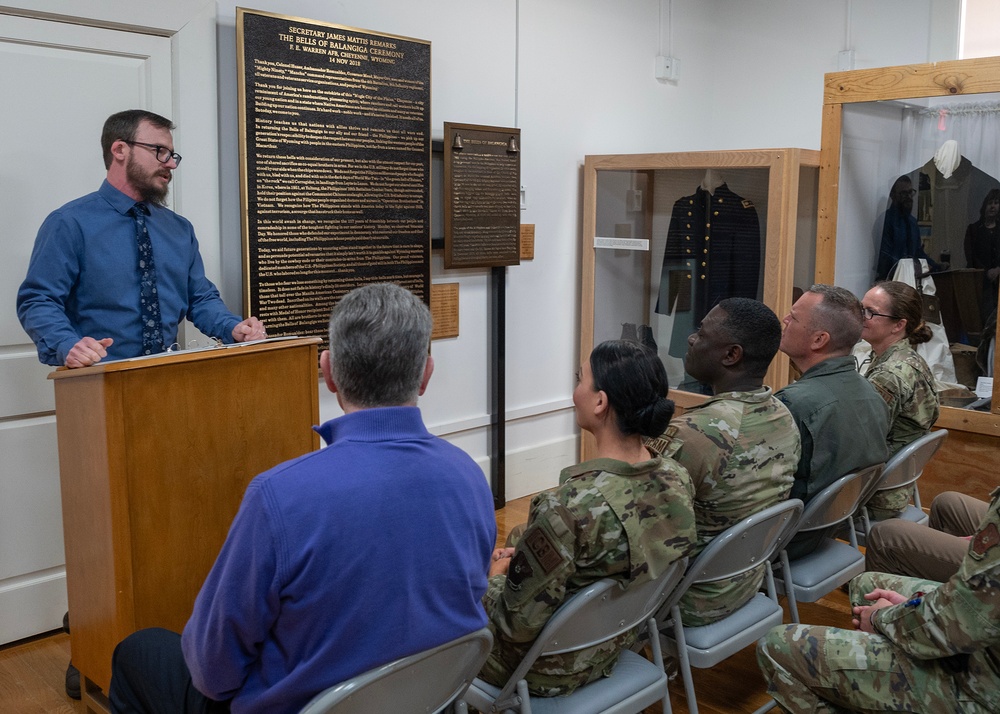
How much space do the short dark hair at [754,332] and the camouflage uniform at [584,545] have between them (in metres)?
0.74

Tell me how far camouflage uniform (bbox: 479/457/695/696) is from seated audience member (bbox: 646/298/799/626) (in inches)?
13.7

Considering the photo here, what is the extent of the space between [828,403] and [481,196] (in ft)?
7.61

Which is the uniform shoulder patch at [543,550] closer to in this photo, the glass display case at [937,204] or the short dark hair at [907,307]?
the short dark hair at [907,307]

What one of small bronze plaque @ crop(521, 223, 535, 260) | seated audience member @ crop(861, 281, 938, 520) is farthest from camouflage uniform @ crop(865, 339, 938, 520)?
small bronze plaque @ crop(521, 223, 535, 260)

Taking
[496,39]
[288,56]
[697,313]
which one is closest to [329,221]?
[288,56]

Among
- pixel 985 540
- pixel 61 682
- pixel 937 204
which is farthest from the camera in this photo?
pixel 937 204

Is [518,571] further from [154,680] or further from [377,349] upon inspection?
[154,680]

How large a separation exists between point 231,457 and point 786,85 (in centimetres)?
494

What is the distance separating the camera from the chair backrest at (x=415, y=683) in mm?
1423

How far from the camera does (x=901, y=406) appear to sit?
131 inches

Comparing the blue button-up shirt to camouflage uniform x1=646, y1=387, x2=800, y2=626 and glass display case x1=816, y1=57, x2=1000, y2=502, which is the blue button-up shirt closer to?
camouflage uniform x1=646, y1=387, x2=800, y2=626

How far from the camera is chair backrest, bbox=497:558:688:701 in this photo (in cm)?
185

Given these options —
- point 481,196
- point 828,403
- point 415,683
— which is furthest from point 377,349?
point 481,196

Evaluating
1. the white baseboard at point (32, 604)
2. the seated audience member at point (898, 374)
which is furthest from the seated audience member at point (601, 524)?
the white baseboard at point (32, 604)
